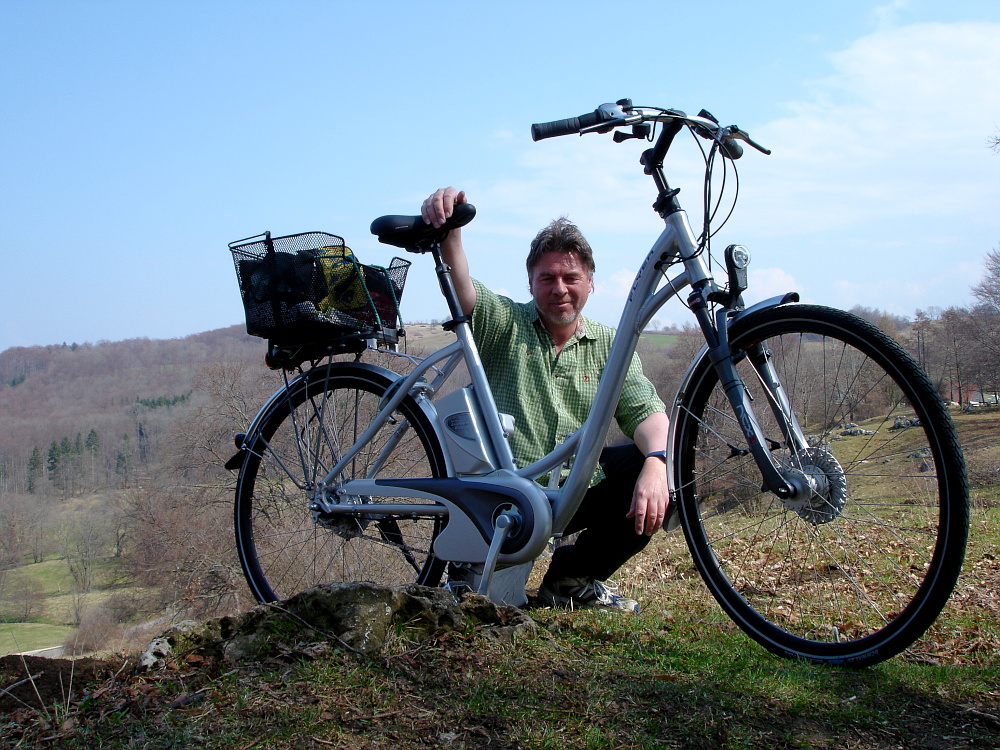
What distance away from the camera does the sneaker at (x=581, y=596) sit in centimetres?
329

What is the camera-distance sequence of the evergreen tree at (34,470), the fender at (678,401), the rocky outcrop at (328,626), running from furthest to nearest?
the evergreen tree at (34,470)
the fender at (678,401)
the rocky outcrop at (328,626)

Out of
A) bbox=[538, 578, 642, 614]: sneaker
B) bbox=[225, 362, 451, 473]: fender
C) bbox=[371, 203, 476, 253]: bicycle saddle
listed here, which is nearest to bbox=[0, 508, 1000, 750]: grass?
bbox=[538, 578, 642, 614]: sneaker

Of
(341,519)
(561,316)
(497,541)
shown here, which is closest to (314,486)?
(341,519)

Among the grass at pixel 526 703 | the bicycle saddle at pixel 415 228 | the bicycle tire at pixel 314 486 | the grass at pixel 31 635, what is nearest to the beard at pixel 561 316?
the bicycle saddle at pixel 415 228

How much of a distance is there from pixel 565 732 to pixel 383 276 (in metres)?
2.23

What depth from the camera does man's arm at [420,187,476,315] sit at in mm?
2975

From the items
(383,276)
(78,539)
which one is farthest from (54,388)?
(383,276)

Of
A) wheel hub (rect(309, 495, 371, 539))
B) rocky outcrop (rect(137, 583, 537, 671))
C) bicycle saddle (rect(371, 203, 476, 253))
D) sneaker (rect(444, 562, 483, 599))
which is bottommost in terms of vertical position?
sneaker (rect(444, 562, 483, 599))

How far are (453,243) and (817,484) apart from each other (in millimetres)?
1696

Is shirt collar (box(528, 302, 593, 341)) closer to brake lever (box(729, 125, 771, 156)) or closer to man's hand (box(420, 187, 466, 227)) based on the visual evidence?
man's hand (box(420, 187, 466, 227))

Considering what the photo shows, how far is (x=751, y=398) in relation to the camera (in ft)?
7.50

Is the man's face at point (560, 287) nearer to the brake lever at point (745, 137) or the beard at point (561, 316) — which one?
the beard at point (561, 316)

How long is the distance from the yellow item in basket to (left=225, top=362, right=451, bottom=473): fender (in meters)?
0.29

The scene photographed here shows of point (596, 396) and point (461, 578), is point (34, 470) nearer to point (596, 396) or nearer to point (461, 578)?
point (461, 578)
